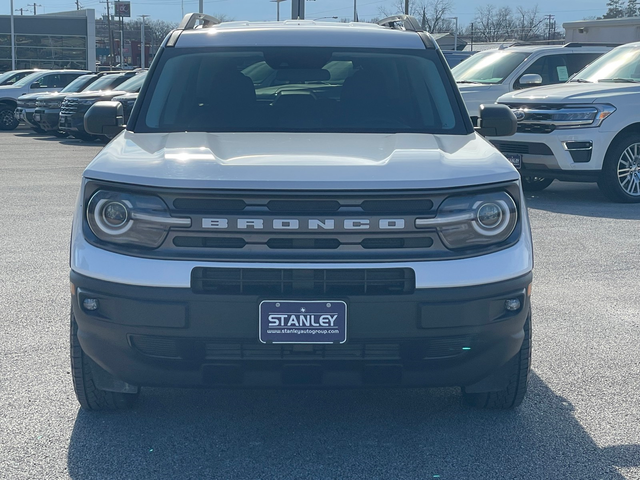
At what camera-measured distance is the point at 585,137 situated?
10.3 metres

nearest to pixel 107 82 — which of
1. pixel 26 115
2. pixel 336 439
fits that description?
pixel 26 115

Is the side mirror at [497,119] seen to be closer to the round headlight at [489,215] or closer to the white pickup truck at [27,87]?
the round headlight at [489,215]

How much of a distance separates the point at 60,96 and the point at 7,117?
4814mm

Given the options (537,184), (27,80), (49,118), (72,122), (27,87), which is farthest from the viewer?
(27,80)

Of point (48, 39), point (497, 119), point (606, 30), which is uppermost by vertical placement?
point (48, 39)

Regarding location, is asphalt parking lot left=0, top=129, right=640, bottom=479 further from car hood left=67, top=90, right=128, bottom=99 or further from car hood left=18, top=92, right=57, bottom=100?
car hood left=18, top=92, right=57, bottom=100

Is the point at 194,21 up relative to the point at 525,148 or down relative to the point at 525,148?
up

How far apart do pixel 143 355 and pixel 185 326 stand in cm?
26

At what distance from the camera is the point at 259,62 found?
4883 mm

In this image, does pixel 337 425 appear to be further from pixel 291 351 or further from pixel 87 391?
pixel 87 391

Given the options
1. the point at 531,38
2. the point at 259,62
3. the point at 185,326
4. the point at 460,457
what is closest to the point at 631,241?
the point at 259,62

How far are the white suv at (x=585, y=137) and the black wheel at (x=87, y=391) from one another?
7.55m

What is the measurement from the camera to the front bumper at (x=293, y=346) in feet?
10.7

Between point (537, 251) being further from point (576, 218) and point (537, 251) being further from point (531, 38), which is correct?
point (531, 38)
